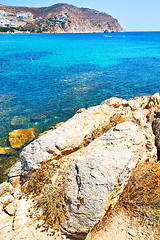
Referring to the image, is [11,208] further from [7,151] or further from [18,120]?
[18,120]

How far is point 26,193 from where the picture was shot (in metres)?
7.43

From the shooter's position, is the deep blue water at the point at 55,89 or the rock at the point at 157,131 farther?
the deep blue water at the point at 55,89

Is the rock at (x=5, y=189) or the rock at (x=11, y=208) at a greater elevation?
the rock at (x=5, y=189)

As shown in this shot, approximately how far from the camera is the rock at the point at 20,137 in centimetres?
1491

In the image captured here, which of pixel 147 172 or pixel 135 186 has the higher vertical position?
pixel 147 172

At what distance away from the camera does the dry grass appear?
659 centimetres

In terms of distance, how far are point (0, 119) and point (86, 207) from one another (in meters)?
16.6

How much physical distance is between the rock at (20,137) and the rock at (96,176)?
8.97 meters

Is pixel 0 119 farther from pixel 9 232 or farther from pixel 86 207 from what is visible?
pixel 86 207

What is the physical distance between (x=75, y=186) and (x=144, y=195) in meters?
3.16

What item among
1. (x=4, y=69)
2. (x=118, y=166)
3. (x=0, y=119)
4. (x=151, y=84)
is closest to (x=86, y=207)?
(x=118, y=166)

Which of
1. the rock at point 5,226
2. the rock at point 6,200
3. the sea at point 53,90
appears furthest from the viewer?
the sea at point 53,90

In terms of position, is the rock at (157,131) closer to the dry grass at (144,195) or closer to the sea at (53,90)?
the dry grass at (144,195)

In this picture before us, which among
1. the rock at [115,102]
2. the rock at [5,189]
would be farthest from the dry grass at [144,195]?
the rock at [115,102]
